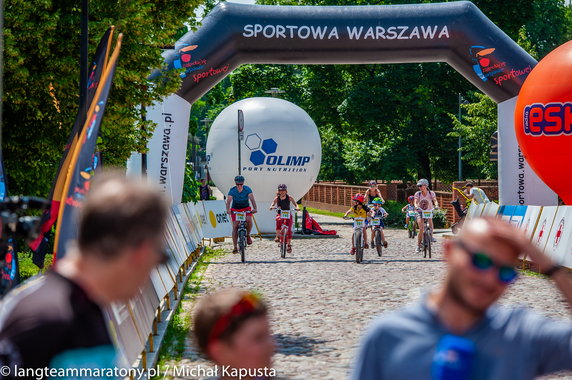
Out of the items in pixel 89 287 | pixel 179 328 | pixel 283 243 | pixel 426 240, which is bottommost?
pixel 179 328

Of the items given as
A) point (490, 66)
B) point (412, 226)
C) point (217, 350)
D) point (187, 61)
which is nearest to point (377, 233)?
point (490, 66)

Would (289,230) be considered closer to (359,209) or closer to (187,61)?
(359,209)

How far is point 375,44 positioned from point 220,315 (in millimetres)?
17699

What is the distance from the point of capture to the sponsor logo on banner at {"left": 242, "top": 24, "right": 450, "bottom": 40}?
64.3 feet

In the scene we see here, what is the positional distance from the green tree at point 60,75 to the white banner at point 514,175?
8.18 metres

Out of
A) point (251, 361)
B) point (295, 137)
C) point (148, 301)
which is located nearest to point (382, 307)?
point (148, 301)

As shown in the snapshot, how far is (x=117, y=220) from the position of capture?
2.14 metres

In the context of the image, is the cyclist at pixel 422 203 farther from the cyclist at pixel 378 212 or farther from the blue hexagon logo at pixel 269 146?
the blue hexagon logo at pixel 269 146

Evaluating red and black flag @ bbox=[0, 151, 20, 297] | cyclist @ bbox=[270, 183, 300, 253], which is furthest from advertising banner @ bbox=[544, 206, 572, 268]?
red and black flag @ bbox=[0, 151, 20, 297]

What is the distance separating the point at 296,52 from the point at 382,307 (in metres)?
9.68

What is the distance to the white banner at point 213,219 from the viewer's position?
79.2ft

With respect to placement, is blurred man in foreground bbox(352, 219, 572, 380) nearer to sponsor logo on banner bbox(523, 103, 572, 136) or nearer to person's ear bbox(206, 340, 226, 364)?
person's ear bbox(206, 340, 226, 364)

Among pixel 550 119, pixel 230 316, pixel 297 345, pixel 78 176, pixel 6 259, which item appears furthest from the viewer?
pixel 550 119

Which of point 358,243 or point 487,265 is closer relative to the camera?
point 487,265
